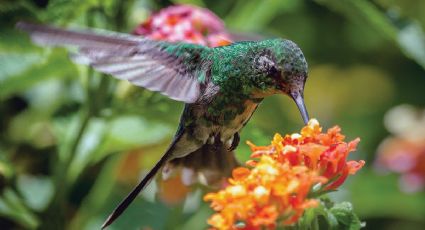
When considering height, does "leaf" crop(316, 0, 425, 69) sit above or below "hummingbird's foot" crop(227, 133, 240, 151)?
above

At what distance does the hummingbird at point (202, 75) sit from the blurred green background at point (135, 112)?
245mm

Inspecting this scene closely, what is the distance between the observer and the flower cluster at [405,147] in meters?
3.05

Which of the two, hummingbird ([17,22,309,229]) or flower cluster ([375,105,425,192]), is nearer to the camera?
hummingbird ([17,22,309,229])

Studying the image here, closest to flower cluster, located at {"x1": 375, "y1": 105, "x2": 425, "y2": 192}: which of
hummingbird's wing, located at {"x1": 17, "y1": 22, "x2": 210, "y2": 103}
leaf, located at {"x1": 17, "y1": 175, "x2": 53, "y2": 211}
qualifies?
leaf, located at {"x1": 17, "y1": 175, "x2": 53, "y2": 211}

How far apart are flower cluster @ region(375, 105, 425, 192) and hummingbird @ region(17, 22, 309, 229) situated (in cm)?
142

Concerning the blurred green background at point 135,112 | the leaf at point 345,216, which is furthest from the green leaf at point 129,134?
the leaf at point 345,216

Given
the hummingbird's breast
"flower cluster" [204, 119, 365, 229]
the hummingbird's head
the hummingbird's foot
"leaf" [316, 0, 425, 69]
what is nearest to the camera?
"flower cluster" [204, 119, 365, 229]

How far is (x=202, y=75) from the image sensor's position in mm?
1720

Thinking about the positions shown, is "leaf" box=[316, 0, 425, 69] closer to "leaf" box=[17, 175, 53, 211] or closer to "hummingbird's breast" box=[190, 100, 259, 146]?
"hummingbird's breast" box=[190, 100, 259, 146]

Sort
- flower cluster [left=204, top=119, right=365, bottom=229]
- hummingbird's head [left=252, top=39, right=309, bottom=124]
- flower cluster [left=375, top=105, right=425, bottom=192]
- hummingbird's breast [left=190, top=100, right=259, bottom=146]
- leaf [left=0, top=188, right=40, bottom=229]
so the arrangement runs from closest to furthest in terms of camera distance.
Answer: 1. flower cluster [left=204, top=119, right=365, bottom=229]
2. hummingbird's head [left=252, top=39, right=309, bottom=124]
3. hummingbird's breast [left=190, top=100, right=259, bottom=146]
4. leaf [left=0, top=188, right=40, bottom=229]
5. flower cluster [left=375, top=105, right=425, bottom=192]

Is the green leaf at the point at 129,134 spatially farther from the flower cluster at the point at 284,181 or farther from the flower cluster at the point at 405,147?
the flower cluster at the point at 405,147

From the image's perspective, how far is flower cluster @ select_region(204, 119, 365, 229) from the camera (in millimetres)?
1369

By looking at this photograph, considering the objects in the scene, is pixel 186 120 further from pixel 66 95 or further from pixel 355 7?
pixel 66 95

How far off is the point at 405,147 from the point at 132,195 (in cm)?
184
